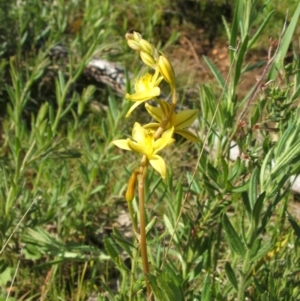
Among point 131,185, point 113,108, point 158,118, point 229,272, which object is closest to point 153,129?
point 158,118

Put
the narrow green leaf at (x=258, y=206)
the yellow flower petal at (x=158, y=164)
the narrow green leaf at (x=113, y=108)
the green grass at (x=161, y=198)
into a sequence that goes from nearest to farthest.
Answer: the yellow flower petal at (x=158, y=164)
the narrow green leaf at (x=258, y=206)
the green grass at (x=161, y=198)
the narrow green leaf at (x=113, y=108)

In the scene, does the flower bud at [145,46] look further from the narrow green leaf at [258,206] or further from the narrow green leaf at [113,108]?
the narrow green leaf at [113,108]

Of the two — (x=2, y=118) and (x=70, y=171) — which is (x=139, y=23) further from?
(x=70, y=171)

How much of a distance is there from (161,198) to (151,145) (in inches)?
22.5

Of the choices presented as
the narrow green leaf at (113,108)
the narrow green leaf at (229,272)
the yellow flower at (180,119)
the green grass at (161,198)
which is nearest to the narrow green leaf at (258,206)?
the green grass at (161,198)

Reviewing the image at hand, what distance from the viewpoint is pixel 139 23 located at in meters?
4.35

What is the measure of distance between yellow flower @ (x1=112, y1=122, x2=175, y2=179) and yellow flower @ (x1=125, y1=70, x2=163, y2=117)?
0.21ft

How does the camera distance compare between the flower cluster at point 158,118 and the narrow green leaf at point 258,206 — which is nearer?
the flower cluster at point 158,118

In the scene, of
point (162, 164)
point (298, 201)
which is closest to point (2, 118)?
point (298, 201)

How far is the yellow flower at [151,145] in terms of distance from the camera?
1.16 metres

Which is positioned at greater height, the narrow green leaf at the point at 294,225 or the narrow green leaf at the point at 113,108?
the narrow green leaf at the point at 294,225

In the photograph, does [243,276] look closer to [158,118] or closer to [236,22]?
[158,118]

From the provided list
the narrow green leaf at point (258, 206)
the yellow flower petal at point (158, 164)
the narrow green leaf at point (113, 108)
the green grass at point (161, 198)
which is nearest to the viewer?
the yellow flower petal at point (158, 164)

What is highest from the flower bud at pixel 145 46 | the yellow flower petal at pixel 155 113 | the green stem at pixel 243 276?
the flower bud at pixel 145 46
